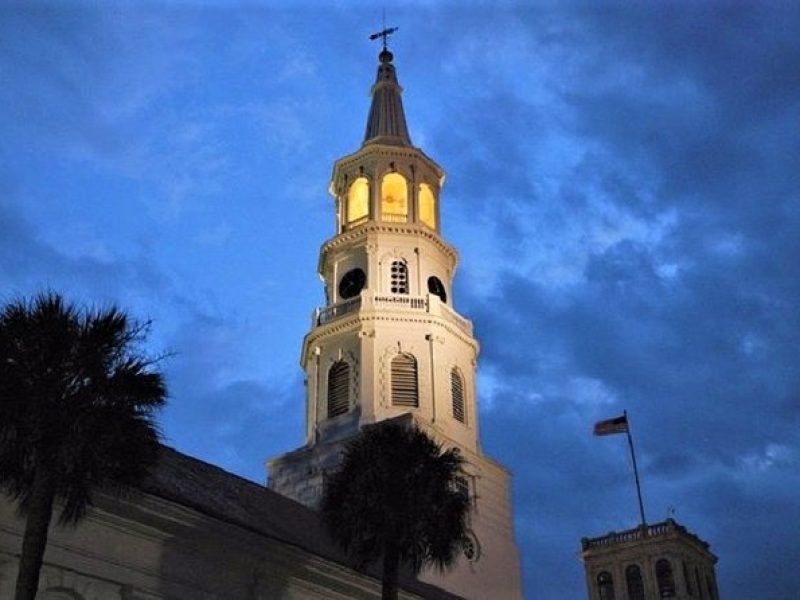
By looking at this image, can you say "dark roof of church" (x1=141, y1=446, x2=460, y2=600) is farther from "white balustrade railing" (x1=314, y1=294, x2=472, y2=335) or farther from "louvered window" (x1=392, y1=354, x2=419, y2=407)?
"white balustrade railing" (x1=314, y1=294, x2=472, y2=335)

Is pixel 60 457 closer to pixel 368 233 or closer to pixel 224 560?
pixel 224 560

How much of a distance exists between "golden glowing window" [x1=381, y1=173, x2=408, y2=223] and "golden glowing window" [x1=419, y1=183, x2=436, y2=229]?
84cm

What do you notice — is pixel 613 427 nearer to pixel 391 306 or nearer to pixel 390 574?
pixel 391 306

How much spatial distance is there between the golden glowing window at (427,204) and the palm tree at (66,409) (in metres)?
36.1

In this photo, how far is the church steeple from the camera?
2299 inches

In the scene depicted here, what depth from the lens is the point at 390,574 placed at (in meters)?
26.5

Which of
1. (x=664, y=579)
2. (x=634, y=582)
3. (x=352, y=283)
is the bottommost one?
(x=664, y=579)

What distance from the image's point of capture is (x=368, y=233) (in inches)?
2115

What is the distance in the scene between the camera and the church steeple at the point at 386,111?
2299 inches

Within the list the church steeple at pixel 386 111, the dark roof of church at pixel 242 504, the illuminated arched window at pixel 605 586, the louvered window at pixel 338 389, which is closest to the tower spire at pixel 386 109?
the church steeple at pixel 386 111

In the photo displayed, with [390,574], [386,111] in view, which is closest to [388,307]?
[386,111]

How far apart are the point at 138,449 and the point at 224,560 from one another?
10365 mm

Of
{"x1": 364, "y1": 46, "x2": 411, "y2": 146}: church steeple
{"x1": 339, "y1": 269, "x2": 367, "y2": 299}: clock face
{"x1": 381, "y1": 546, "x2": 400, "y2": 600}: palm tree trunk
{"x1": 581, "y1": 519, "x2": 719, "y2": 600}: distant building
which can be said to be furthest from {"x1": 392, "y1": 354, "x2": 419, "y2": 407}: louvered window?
{"x1": 581, "y1": 519, "x2": 719, "y2": 600}: distant building

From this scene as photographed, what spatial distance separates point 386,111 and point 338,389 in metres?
17.1
